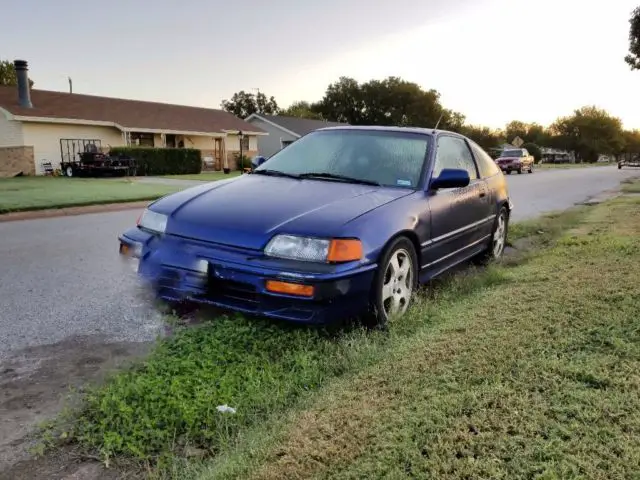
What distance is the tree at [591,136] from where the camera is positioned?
106625 millimetres

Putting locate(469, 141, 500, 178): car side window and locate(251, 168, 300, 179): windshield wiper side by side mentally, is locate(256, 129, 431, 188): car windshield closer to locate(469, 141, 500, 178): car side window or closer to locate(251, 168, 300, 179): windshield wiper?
locate(251, 168, 300, 179): windshield wiper

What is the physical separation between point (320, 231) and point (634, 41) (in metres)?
20.4

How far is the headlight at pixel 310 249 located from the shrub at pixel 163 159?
25687 mm

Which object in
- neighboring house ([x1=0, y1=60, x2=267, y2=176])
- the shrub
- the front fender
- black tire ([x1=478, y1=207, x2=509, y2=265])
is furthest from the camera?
the shrub

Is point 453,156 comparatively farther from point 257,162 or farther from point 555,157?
point 555,157

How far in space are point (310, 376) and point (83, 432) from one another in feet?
3.89

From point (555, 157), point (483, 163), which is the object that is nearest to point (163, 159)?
point (483, 163)

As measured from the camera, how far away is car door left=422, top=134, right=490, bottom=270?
4598mm

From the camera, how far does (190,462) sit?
2.34m

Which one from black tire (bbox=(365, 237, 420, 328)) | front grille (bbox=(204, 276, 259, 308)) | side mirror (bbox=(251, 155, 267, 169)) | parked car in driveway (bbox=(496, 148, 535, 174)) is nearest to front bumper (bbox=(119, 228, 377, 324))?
front grille (bbox=(204, 276, 259, 308))

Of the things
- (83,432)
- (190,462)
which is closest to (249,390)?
(190,462)

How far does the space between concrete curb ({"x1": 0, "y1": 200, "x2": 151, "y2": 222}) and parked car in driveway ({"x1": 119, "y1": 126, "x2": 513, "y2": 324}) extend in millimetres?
7419

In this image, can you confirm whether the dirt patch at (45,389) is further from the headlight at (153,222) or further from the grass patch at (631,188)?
the grass patch at (631,188)

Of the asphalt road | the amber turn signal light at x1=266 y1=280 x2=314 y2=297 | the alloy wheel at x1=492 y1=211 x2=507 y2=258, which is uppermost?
the amber turn signal light at x1=266 y1=280 x2=314 y2=297
